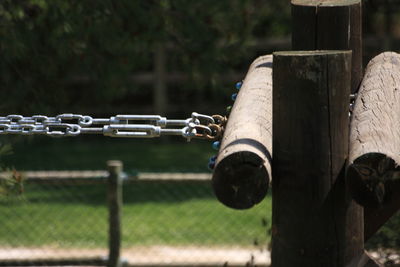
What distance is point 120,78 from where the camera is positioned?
17.5ft

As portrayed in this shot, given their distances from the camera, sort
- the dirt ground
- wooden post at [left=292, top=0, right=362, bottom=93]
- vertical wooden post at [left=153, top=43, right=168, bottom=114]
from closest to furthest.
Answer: wooden post at [left=292, top=0, right=362, bottom=93] → the dirt ground → vertical wooden post at [left=153, top=43, right=168, bottom=114]

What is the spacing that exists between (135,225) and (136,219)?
165 millimetres

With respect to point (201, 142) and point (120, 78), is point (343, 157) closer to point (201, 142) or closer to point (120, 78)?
point (120, 78)

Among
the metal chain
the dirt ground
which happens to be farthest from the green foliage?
the metal chain

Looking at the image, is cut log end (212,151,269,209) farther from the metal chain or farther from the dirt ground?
the dirt ground

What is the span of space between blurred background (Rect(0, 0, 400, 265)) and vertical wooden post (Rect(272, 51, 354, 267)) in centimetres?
167

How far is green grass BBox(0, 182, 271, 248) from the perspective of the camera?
7340 millimetres

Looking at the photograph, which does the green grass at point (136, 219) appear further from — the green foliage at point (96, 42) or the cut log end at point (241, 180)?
the cut log end at point (241, 180)

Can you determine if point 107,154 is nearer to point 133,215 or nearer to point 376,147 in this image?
point 133,215

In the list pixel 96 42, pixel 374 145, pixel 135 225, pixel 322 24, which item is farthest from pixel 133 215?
pixel 374 145

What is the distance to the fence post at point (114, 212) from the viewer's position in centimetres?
585

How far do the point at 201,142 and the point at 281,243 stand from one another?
433 inches

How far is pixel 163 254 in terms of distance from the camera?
688cm

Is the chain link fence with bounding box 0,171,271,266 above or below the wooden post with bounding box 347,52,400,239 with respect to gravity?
below
